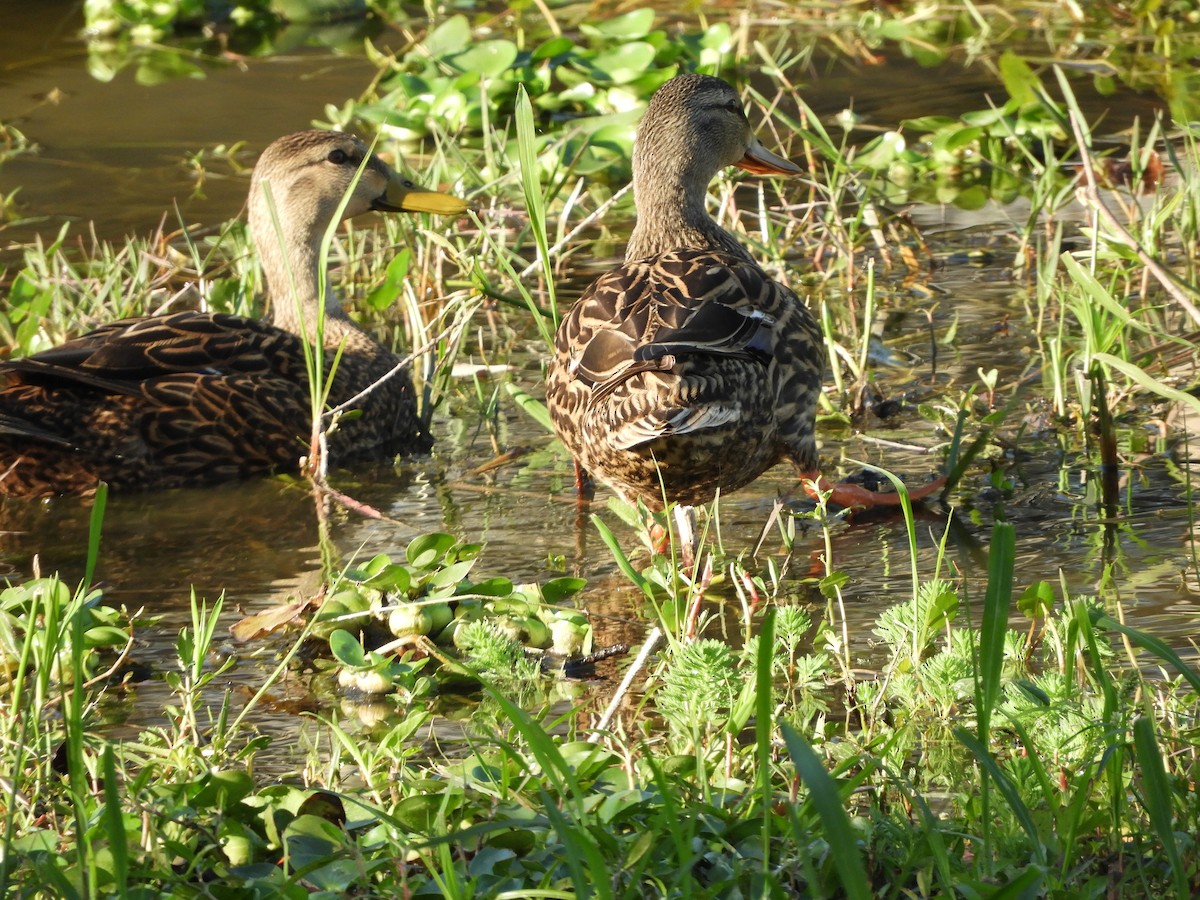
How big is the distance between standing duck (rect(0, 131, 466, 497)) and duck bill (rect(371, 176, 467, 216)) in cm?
74

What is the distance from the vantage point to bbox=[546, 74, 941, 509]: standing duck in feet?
14.2

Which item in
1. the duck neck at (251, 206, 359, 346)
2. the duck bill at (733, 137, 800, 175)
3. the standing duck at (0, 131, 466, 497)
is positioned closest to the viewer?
the standing duck at (0, 131, 466, 497)

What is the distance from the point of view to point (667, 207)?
5.62 meters

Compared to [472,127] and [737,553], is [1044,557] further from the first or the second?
[472,127]

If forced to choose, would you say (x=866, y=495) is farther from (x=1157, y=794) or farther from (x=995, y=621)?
(x=1157, y=794)

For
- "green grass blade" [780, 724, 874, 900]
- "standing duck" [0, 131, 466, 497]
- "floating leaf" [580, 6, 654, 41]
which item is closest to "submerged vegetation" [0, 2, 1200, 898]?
"green grass blade" [780, 724, 874, 900]

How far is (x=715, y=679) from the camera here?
318 cm

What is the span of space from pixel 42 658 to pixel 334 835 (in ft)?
1.95

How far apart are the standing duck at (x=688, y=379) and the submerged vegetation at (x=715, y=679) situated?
24 centimetres

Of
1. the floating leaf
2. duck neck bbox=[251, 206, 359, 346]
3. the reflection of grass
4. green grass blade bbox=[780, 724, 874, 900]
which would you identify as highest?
the floating leaf

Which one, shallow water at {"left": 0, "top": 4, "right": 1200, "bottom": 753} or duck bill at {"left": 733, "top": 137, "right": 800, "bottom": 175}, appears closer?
shallow water at {"left": 0, "top": 4, "right": 1200, "bottom": 753}

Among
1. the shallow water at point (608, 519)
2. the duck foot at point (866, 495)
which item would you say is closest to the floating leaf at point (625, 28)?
the shallow water at point (608, 519)

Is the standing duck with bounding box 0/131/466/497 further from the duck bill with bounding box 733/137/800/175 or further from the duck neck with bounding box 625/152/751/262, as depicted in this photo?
the duck bill with bounding box 733/137/800/175

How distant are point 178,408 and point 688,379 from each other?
7.79 ft
